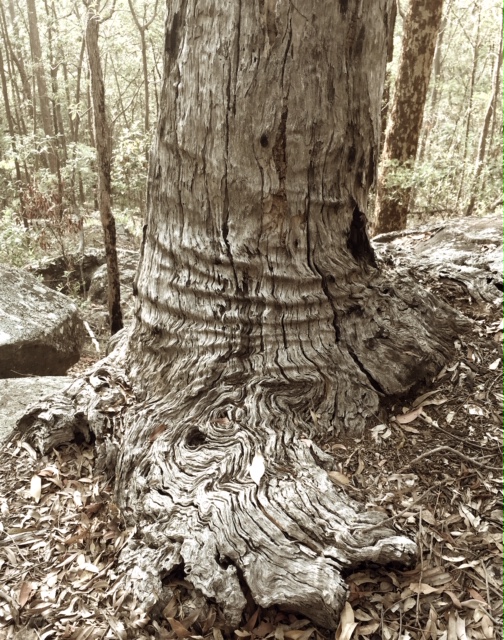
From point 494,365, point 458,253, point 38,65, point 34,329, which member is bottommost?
point 34,329

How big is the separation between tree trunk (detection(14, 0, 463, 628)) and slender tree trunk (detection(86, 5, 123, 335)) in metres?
3.24

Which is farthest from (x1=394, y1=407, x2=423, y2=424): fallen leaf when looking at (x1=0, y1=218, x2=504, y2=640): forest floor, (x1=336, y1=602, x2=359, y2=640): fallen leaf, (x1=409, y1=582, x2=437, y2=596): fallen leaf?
(x1=336, y1=602, x2=359, y2=640): fallen leaf

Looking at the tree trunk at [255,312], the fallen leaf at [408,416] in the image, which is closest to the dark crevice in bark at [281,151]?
the tree trunk at [255,312]

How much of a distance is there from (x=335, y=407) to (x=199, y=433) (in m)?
0.70

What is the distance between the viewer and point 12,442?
10.0ft

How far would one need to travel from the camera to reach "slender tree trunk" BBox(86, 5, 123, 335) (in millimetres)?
5430

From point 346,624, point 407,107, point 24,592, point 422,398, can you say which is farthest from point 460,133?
point 24,592

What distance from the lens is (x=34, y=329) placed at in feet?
17.9

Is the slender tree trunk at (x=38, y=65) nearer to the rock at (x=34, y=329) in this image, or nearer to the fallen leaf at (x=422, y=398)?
the rock at (x=34, y=329)

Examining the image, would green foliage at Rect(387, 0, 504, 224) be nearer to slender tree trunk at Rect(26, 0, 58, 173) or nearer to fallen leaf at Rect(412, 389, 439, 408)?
fallen leaf at Rect(412, 389, 439, 408)

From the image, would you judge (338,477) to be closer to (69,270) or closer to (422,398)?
(422,398)

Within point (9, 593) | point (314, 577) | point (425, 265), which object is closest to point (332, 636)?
point (314, 577)

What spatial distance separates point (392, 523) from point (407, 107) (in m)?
5.37

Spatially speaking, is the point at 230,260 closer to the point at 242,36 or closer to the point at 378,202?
the point at 242,36
